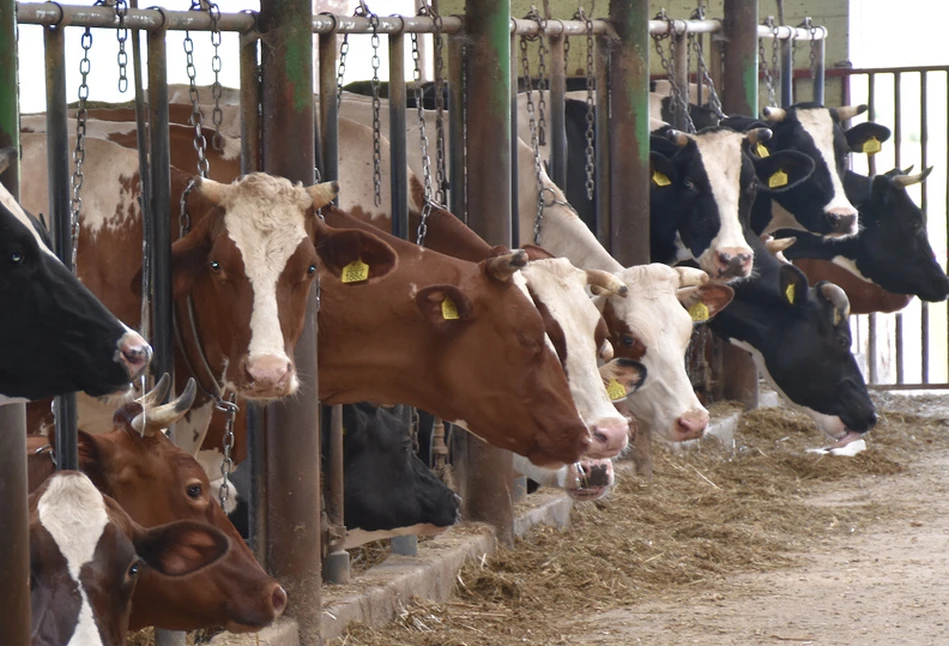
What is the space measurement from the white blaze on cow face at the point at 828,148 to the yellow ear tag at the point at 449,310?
4.55 metres

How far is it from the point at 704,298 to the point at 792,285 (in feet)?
3.89

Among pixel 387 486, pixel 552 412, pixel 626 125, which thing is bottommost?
pixel 387 486

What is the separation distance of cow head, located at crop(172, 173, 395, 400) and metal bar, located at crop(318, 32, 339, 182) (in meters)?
0.56

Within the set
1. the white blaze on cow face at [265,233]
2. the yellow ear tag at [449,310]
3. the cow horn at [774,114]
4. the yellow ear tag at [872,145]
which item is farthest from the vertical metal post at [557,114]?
the yellow ear tag at [872,145]

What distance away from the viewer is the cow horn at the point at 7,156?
3.59m

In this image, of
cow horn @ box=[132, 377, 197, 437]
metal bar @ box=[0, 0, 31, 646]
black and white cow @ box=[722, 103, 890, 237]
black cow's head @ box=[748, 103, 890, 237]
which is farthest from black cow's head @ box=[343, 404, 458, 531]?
black cow's head @ box=[748, 103, 890, 237]

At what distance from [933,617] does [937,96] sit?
31464 millimetres

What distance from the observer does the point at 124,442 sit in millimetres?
4344

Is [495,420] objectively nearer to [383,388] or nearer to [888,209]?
[383,388]

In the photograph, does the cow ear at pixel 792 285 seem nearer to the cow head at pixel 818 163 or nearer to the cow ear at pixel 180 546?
the cow head at pixel 818 163

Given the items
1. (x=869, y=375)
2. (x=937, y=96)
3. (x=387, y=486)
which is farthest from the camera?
(x=937, y=96)

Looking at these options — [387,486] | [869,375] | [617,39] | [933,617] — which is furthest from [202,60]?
[933,617]

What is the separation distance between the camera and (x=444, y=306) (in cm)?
555

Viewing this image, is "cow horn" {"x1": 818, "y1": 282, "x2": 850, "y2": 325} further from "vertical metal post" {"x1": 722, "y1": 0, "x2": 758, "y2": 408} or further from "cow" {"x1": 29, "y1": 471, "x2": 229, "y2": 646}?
"cow" {"x1": 29, "y1": 471, "x2": 229, "y2": 646}
